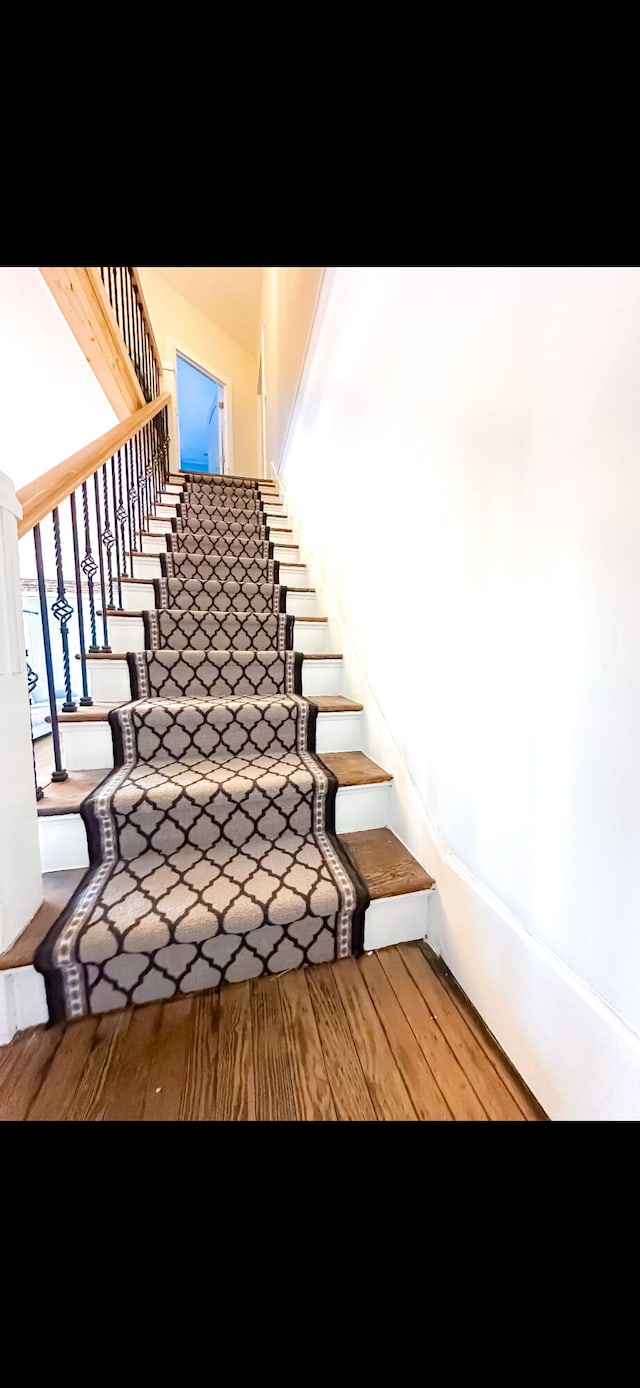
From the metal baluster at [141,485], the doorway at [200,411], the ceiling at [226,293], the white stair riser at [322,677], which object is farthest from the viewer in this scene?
the doorway at [200,411]

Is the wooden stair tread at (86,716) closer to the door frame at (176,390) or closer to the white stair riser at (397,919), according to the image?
the white stair riser at (397,919)

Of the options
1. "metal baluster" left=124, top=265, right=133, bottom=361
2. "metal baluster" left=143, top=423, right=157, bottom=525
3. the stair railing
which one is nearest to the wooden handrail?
the stair railing

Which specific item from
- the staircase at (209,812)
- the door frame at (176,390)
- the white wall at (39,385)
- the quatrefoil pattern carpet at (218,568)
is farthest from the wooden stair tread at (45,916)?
the door frame at (176,390)

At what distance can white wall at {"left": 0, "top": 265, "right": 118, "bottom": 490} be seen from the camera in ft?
5.49

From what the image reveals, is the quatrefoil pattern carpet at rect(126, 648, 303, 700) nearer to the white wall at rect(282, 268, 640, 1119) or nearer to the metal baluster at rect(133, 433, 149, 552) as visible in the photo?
the white wall at rect(282, 268, 640, 1119)

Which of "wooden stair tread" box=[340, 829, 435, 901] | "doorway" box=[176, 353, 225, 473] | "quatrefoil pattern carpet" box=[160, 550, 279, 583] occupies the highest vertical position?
"doorway" box=[176, 353, 225, 473]

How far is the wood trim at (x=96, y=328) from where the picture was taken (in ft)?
5.48

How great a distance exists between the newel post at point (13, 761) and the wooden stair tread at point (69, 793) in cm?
11

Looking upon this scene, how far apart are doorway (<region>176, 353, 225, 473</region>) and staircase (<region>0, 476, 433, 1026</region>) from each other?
4.85 m
